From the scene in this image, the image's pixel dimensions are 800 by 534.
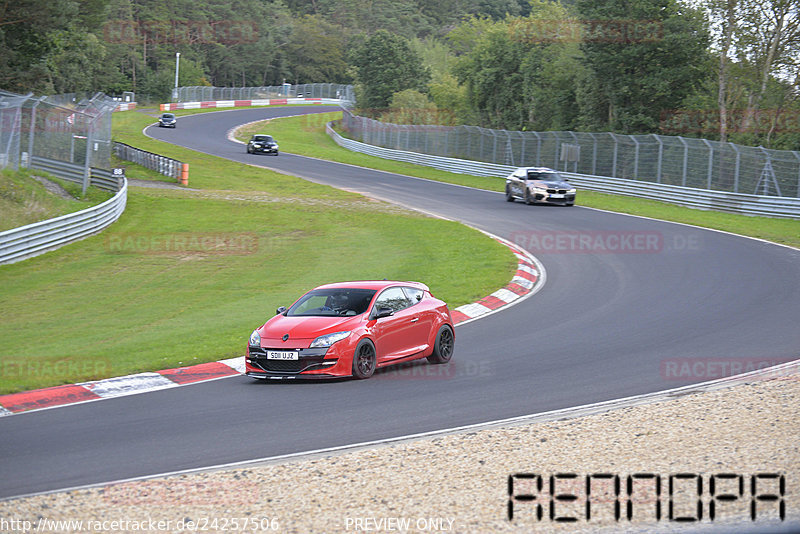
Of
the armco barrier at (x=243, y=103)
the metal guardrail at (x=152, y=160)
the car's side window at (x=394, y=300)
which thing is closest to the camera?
the car's side window at (x=394, y=300)

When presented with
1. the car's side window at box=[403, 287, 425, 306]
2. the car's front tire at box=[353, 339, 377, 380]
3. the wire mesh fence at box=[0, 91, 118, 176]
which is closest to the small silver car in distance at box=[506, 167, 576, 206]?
the wire mesh fence at box=[0, 91, 118, 176]

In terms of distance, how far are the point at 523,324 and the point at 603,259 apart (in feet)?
27.8

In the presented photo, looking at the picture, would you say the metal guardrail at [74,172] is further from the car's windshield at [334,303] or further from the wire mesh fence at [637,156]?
the wire mesh fence at [637,156]

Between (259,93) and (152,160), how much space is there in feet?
260

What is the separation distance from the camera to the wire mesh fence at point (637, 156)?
34.5 metres

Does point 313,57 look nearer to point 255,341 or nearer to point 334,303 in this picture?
point 334,303

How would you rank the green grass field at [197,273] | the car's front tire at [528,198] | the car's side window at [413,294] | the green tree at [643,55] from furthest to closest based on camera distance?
the green tree at [643,55] → the car's front tire at [528,198] → the green grass field at [197,273] → the car's side window at [413,294]

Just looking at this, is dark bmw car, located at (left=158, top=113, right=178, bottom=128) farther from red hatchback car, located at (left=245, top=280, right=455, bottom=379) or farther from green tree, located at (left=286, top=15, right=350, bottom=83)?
green tree, located at (left=286, top=15, right=350, bottom=83)

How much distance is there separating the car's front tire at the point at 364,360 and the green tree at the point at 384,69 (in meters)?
75.5

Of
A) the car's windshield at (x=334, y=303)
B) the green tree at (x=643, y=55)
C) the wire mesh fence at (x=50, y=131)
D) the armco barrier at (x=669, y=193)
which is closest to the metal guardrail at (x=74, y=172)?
the wire mesh fence at (x=50, y=131)

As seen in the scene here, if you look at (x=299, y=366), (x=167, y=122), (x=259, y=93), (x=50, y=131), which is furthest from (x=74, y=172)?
(x=259, y=93)

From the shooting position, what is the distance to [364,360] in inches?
489

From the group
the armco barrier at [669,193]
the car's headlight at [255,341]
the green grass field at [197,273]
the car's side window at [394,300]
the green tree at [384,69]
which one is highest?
the green tree at [384,69]

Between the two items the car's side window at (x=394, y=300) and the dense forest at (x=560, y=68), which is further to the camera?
the dense forest at (x=560, y=68)
